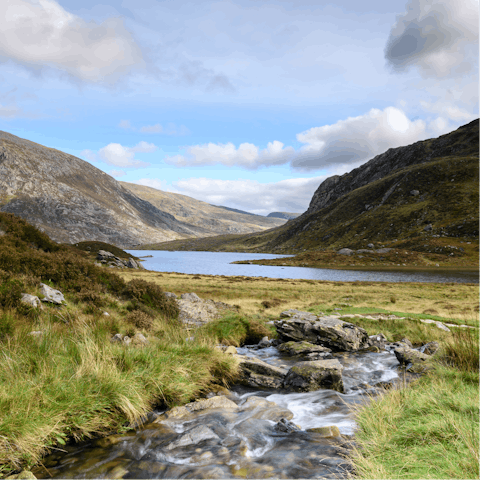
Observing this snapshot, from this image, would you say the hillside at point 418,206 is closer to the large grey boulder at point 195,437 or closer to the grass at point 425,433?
the grass at point 425,433

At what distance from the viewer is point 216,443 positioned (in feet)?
19.4

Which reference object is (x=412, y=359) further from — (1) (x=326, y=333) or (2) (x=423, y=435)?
(2) (x=423, y=435)

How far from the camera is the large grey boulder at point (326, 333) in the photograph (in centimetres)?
1456

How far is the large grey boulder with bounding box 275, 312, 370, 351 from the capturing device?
14.6 m

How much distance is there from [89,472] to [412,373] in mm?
10317

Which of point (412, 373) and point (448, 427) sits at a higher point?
point (448, 427)

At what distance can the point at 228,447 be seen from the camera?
581 cm

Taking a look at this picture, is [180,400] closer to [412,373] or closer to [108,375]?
[108,375]

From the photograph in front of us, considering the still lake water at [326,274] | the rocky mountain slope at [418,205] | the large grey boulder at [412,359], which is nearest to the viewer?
the large grey boulder at [412,359]

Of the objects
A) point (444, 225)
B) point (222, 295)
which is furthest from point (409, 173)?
point (222, 295)

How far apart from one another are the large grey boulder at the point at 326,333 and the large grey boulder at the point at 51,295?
403 inches

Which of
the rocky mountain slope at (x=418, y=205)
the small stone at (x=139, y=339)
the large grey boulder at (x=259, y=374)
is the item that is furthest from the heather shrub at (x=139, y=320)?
the rocky mountain slope at (x=418, y=205)

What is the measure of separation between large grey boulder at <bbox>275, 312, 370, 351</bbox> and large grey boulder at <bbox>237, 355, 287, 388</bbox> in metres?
4.98

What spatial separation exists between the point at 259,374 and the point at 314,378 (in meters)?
1.78
